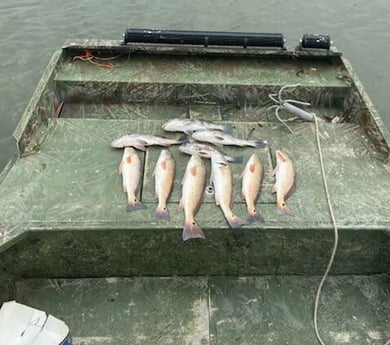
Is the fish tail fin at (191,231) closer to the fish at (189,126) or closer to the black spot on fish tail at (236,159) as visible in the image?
the black spot on fish tail at (236,159)

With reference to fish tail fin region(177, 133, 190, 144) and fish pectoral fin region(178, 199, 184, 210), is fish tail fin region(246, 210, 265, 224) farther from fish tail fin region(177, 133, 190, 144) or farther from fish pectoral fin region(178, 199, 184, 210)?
fish tail fin region(177, 133, 190, 144)

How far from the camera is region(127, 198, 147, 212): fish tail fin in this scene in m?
3.40

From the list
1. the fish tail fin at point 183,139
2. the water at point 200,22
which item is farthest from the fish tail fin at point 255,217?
the water at point 200,22

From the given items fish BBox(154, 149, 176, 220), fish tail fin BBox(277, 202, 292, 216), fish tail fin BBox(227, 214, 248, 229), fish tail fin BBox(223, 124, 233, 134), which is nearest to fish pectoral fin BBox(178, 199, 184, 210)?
fish BBox(154, 149, 176, 220)

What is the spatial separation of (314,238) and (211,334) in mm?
1074

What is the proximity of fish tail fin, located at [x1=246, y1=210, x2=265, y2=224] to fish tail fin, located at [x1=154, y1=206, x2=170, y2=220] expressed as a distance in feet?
2.02

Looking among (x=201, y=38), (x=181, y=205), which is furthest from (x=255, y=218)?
(x=201, y=38)

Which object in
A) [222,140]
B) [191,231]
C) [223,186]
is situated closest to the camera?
[191,231]

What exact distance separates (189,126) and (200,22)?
5.67 m

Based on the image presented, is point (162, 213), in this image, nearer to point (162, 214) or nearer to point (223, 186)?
point (162, 214)

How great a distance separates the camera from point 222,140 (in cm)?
414

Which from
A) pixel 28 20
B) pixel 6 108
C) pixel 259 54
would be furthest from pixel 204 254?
pixel 28 20

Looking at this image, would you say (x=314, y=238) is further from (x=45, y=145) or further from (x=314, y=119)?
(x=45, y=145)

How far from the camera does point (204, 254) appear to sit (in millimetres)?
3453
